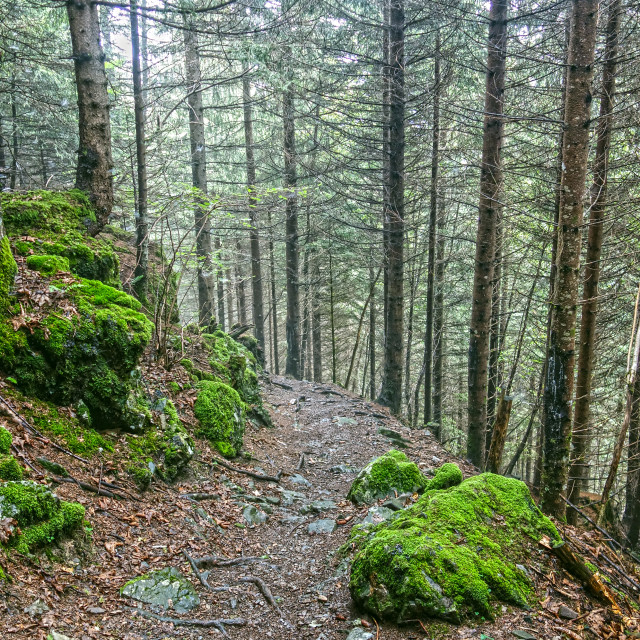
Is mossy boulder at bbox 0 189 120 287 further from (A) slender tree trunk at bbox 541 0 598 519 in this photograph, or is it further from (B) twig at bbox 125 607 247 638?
(A) slender tree trunk at bbox 541 0 598 519

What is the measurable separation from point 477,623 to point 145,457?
380 centimetres

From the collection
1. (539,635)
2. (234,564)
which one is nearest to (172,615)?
(234,564)

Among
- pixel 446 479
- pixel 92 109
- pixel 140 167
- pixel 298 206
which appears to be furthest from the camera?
pixel 298 206

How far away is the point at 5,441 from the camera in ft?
11.2

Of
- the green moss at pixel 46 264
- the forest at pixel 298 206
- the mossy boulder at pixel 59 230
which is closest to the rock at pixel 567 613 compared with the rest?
the forest at pixel 298 206

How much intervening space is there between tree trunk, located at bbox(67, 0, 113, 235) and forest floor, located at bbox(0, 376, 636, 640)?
485 centimetres

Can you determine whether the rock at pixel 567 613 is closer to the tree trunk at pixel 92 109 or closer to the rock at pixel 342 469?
the rock at pixel 342 469

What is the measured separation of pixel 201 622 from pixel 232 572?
864 millimetres

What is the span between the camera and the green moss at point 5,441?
3.35 m

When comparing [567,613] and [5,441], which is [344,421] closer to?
[567,613]

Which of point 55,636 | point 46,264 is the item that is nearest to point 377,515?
point 55,636

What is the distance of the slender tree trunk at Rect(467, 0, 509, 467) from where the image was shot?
313 inches

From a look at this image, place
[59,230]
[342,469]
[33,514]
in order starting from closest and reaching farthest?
[33,514] → [59,230] → [342,469]

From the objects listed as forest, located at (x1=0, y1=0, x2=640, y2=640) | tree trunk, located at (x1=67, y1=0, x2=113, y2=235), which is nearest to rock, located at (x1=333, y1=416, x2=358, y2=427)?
forest, located at (x1=0, y1=0, x2=640, y2=640)
